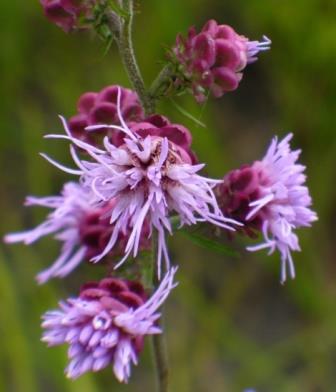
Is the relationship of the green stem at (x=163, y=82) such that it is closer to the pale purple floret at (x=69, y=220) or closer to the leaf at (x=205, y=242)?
the leaf at (x=205, y=242)

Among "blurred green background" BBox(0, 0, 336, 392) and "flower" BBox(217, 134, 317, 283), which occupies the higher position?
"blurred green background" BBox(0, 0, 336, 392)

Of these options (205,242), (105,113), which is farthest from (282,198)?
(105,113)

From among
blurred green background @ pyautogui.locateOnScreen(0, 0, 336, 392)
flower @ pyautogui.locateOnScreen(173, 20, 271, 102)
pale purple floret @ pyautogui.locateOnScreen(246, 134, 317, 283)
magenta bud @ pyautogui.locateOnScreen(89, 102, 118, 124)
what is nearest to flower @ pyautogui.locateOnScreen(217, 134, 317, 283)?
Result: pale purple floret @ pyautogui.locateOnScreen(246, 134, 317, 283)

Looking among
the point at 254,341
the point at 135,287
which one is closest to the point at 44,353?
the point at 254,341

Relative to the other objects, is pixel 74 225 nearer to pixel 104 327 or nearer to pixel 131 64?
pixel 104 327

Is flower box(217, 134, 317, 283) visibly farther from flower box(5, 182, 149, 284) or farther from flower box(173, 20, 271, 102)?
flower box(5, 182, 149, 284)

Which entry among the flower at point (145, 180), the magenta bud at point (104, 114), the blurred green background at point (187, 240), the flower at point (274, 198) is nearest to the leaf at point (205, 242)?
the flower at point (274, 198)
